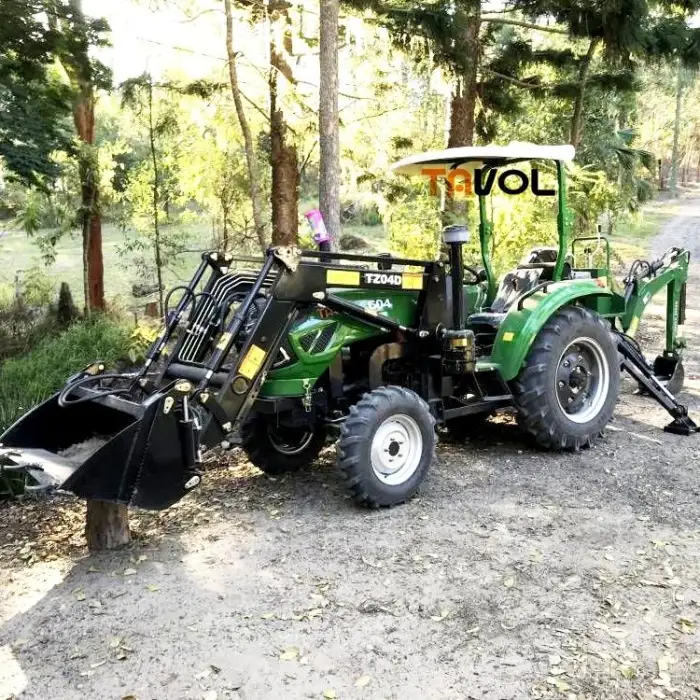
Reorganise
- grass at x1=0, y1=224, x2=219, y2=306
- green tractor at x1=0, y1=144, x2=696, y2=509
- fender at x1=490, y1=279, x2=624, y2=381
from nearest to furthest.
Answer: green tractor at x1=0, y1=144, x2=696, y2=509
fender at x1=490, y1=279, x2=624, y2=381
grass at x1=0, y1=224, x2=219, y2=306

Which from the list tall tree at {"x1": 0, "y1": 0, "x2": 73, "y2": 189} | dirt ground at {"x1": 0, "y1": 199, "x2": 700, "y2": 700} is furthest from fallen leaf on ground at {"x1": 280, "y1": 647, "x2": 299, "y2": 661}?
tall tree at {"x1": 0, "y1": 0, "x2": 73, "y2": 189}

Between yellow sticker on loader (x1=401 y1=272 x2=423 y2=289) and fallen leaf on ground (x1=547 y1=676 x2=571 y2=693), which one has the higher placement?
yellow sticker on loader (x1=401 y1=272 x2=423 y2=289)

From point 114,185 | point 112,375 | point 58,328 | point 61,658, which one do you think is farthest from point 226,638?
point 114,185

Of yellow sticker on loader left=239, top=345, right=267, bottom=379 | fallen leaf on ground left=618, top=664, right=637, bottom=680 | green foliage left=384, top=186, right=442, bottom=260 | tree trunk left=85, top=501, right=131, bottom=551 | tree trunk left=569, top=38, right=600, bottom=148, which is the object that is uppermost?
tree trunk left=569, top=38, right=600, bottom=148

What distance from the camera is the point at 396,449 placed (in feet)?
16.3

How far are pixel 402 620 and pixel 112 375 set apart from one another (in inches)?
88.0

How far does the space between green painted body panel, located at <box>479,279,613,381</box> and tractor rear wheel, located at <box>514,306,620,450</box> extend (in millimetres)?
128

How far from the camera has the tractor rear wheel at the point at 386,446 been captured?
467 centimetres

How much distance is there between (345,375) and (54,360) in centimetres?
487

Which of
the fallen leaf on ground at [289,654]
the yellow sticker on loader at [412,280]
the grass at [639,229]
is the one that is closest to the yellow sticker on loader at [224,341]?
the yellow sticker on loader at [412,280]

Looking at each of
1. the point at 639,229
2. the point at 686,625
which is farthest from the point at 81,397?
the point at 639,229

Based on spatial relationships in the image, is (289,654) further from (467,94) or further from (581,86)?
(581,86)

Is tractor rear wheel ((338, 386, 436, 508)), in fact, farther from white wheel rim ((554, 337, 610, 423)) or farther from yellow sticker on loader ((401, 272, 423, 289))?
white wheel rim ((554, 337, 610, 423))

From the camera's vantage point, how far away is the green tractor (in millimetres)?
4160
